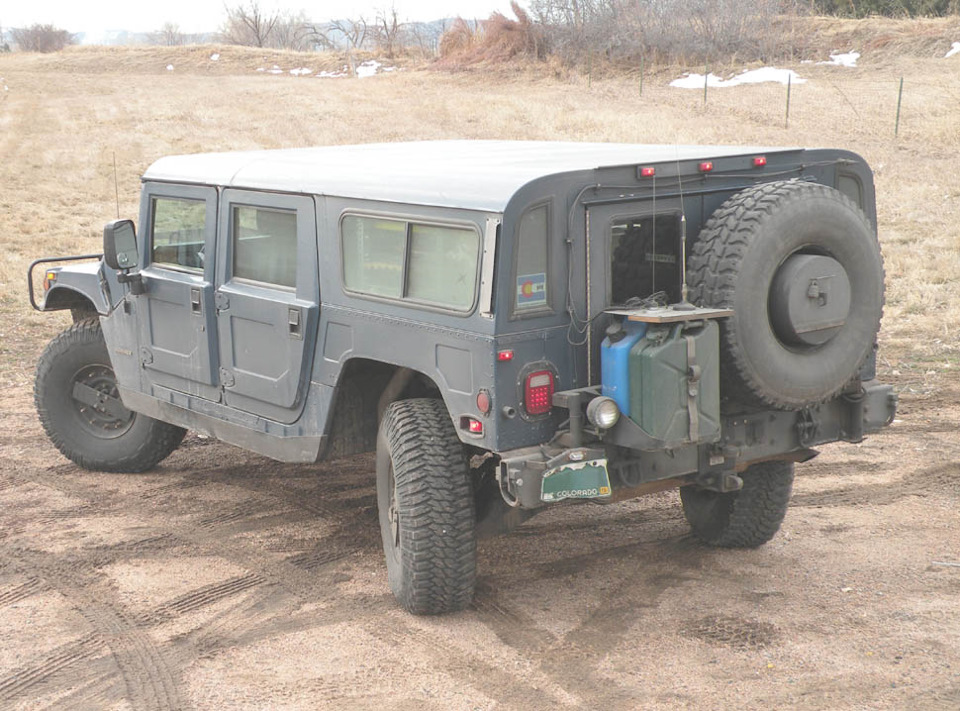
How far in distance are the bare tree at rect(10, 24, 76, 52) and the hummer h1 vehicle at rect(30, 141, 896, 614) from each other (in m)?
69.8

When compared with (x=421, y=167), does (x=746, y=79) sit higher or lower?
higher

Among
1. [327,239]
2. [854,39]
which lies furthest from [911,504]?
[854,39]

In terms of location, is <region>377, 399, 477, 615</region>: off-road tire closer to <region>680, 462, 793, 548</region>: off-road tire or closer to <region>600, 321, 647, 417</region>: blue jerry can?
<region>600, 321, 647, 417</region>: blue jerry can

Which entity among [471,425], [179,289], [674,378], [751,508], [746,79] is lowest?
[751,508]

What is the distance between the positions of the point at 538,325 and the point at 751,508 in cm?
191

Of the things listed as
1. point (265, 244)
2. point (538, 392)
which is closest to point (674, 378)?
point (538, 392)

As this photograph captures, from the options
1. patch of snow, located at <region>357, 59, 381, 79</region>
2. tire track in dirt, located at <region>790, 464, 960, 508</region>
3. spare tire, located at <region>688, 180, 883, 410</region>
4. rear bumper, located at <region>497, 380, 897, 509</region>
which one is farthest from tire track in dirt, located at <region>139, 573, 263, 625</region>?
patch of snow, located at <region>357, 59, 381, 79</region>

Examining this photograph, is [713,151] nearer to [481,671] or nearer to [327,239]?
[327,239]

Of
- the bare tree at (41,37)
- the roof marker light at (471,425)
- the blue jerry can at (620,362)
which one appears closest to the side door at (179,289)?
the roof marker light at (471,425)

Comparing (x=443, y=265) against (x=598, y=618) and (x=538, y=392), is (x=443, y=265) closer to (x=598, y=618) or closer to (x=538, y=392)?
(x=538, y=392)

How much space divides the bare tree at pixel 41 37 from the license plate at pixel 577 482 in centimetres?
7157

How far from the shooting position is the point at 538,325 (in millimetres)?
4777

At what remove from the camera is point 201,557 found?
6152 millimetres

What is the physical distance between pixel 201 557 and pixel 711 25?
32.4 metres
